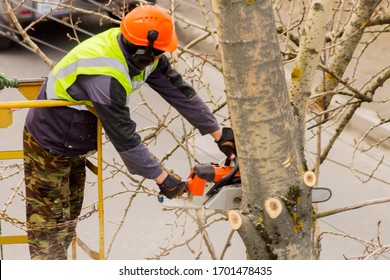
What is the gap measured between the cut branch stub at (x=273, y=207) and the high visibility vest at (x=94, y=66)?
120 cm

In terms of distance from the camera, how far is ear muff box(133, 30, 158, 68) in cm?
420

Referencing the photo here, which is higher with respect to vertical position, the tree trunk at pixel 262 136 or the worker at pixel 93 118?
the worker at pixel 93 118

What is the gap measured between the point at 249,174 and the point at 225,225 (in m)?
5.29

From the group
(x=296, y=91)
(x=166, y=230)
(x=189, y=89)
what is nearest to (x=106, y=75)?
(x=189, y=89)

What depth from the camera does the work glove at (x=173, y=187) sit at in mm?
4367

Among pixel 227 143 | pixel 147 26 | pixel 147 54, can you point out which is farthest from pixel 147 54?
pixel 227 143

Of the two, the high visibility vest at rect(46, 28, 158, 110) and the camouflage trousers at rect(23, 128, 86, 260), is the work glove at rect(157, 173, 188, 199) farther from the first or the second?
the camouflage trousers at rect(23, 128, 86, 260)

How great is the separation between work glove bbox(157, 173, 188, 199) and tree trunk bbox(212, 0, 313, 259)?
2.85 feet

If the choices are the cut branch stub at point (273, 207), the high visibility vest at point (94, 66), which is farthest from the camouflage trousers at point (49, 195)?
the cut branch stub at point (273, 207)

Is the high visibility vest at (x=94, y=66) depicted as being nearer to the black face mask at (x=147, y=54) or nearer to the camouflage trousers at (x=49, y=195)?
the black face mask at (x=147, y=54)

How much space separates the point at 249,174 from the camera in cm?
337

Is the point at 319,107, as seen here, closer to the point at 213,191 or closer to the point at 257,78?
the point at 213,191

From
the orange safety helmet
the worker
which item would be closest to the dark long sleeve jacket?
the worker

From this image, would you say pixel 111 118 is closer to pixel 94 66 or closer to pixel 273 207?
pixel 94 66
